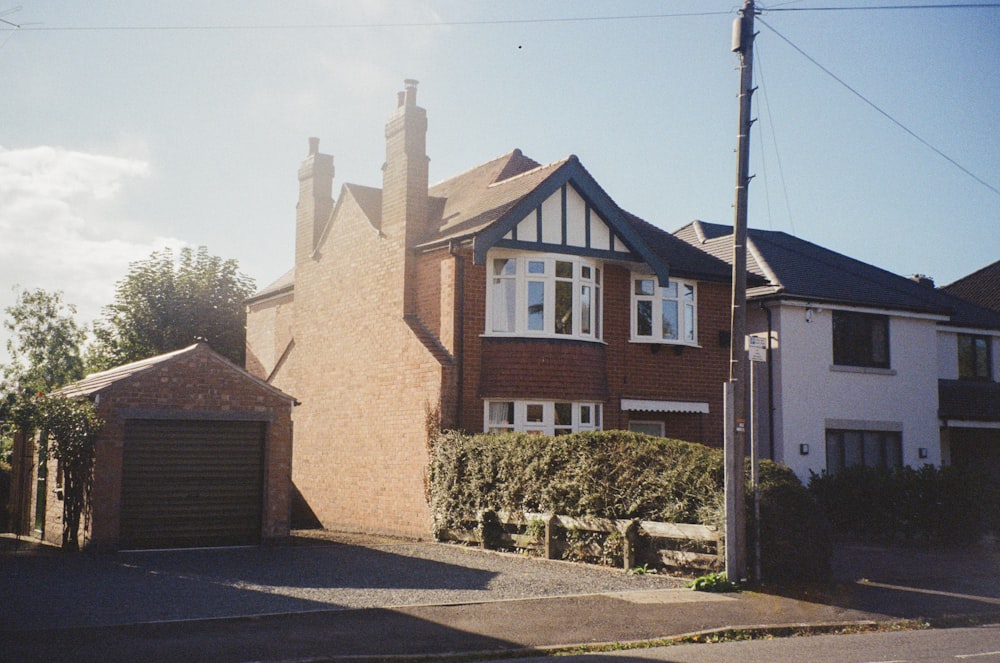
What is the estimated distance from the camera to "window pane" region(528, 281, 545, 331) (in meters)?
20.8

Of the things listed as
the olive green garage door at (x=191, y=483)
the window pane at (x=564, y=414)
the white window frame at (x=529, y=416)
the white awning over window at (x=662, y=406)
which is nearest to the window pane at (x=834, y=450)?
the white awning over window at (x=662, y=406)

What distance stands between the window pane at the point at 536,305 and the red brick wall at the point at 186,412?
5.38 m

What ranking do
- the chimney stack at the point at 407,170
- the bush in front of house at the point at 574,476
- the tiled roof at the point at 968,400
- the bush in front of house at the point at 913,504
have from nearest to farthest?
the bush in front of house at the point at 574,476, the bush in front of house at the point at 913,504, the chimney stack at the point at 407,170, the tiled roof at the point at 968,400

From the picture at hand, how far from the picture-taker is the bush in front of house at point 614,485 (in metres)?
13.1

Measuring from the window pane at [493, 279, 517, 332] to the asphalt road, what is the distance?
11.6m

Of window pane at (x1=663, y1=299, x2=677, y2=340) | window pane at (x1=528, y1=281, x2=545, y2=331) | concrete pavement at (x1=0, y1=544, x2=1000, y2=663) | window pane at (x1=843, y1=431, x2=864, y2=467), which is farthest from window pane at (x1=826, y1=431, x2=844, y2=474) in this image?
concrete pavement at (x1=0, y1=544, x2=1000, y2=663)

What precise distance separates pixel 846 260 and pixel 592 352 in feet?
45.3

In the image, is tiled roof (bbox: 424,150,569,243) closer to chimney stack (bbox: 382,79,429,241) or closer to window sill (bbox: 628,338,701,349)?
chimney stack (bbox: 382,79,429,241)

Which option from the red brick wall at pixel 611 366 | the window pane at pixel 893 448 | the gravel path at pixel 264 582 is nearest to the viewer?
the gravel path at pixel 264 582

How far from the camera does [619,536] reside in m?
14.8

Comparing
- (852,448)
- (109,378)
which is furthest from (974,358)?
(109,378)

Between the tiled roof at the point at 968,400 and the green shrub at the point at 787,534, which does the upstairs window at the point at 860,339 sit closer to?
the tiled roof at the point at 968,400

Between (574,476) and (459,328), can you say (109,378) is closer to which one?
(459,328)

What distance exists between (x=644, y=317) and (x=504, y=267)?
3.95 m
